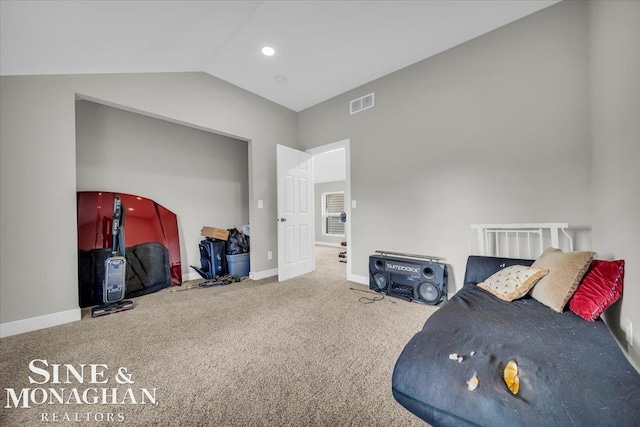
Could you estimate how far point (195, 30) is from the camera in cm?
218

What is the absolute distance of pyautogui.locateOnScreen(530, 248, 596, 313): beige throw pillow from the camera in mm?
1450

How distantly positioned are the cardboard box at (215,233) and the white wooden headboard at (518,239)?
327cm

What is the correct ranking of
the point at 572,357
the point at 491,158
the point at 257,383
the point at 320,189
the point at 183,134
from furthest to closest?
the point at 320,189
the point at 183,134
the point at 491,158
the point at 257,383
the point at 572,357

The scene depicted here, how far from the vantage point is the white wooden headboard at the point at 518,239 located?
206 cm

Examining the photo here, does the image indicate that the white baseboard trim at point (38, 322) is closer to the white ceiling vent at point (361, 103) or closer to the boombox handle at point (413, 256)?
the boombox handle at point (413, 256)

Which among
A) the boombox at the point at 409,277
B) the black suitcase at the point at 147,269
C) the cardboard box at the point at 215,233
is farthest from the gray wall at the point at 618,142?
the black suitcase at the point at 147,269

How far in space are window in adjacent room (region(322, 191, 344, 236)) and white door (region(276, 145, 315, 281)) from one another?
3.86 meters

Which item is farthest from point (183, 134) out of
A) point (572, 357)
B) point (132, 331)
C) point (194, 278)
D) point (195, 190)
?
point (572, 357)

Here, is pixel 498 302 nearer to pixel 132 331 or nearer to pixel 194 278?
pixel 132 331

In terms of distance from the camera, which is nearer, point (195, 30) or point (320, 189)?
point (195, 30)

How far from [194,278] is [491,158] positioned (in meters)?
4.15

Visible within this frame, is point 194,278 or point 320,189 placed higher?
point 320,189

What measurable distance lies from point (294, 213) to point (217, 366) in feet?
8.13

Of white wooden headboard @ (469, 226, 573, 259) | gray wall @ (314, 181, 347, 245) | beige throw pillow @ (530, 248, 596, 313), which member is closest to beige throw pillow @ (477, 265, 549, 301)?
beige throw pillow @ (530, 248, 596, 313)
